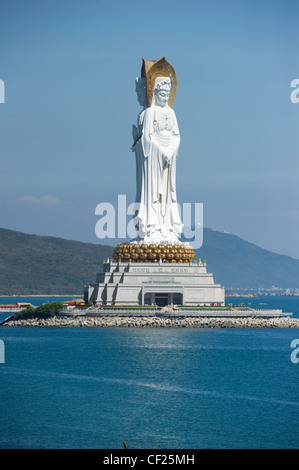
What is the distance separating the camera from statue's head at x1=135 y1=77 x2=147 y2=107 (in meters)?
54.4

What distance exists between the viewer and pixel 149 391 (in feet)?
94.1

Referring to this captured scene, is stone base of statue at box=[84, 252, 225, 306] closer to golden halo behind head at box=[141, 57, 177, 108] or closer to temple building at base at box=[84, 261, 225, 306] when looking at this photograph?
temple building at base at box=[84, 261, 225, 306]

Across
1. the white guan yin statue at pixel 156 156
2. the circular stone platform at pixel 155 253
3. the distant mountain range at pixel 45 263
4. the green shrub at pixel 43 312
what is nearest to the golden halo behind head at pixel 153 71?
the white guan yin statue at pixel 156 156

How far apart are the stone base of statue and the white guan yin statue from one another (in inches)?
78.7

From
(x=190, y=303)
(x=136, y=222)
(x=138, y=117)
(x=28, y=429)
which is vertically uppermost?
(x=138, y=117)

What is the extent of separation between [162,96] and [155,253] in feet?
31.6

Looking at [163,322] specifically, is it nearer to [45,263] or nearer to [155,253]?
[155,253]

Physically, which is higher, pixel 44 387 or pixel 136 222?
pixel 136 222

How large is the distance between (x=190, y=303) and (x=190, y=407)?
84.0ft

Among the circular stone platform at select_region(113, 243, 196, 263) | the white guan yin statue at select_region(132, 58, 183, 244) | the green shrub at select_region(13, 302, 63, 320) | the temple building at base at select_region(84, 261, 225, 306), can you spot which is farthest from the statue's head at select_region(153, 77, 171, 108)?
the green shrub at select_region(13, 302, 63, 320)

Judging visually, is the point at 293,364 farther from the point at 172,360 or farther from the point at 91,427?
the point at 91,427
